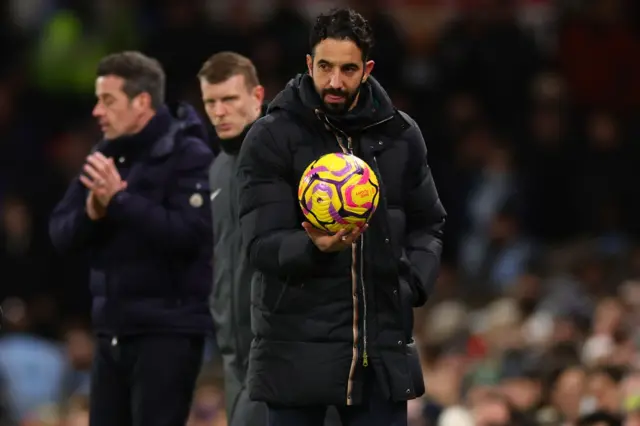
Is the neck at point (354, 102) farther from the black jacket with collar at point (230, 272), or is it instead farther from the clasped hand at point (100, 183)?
the clasped hand at point (100, 183)

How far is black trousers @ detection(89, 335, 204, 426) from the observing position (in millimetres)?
7109

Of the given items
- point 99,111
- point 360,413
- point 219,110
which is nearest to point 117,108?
point 99,111

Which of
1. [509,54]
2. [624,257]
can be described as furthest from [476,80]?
[624,257]

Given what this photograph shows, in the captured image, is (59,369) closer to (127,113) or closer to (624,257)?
(624,257)

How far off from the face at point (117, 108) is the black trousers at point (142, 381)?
889mm

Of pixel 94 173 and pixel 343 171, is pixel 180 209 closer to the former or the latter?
pixel 94 173

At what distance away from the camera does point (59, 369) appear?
13016mm

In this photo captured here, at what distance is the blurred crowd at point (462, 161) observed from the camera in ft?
39.1

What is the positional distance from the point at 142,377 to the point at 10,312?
615cm

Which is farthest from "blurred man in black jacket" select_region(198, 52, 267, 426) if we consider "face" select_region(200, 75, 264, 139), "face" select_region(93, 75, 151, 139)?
"face" select_region(93, 75, 151, 139)

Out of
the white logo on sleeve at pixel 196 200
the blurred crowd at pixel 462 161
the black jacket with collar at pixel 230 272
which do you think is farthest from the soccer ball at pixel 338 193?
the blurred crowd at pixel 462 161

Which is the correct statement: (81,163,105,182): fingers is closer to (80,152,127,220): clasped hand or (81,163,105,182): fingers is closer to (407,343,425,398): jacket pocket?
(80,152,127,220): clasped hand

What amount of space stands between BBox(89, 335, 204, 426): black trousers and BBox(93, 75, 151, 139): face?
2.92ft

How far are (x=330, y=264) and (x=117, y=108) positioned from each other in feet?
6.09
